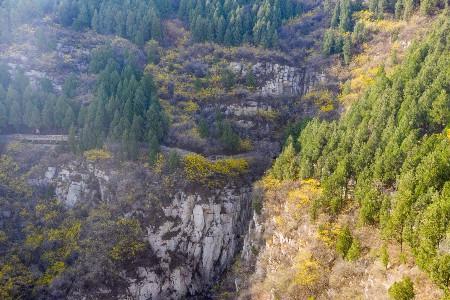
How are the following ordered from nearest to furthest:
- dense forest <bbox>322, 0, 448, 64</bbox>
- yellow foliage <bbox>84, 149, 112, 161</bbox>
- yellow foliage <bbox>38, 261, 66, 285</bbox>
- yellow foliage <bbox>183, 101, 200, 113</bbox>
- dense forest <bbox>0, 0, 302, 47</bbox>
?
yellow foliage <bbox>38, 261, 66, 285</bbox>, yellow foliage <bbox>84, 149, 112, 161</bbox>, dense forest <bbox>322, 0, 448, 64</bbox>, yellow foliage <bbox>183, 101, 200, 113</bbox>, dense forest <bbox>0, 0, 302, 47</bbox>

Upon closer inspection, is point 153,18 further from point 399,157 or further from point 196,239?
point 399,157

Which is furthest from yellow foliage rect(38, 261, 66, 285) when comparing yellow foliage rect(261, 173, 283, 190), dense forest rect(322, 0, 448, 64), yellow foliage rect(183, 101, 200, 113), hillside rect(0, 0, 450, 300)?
dense forest rect(322, 0, 448, 64)

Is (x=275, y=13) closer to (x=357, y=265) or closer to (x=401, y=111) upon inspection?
(x=401, y=111)

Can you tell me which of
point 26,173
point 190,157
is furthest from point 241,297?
point 26,173

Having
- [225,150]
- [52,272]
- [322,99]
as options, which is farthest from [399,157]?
[52,272]

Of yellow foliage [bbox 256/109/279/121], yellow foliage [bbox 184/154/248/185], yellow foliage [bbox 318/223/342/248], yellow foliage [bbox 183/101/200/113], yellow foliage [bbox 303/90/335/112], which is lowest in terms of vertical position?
yellow foliage [bbox 184/154/248/185]

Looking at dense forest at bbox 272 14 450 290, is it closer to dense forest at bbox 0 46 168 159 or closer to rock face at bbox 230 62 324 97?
rock face at bbox 230 62 324 97

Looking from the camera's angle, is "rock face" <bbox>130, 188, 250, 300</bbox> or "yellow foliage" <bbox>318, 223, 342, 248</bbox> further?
"rock face" <bbox>130, 188, 250, 300</bbox>

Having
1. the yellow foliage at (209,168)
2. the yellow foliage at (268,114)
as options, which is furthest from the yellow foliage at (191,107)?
the yellow foliage at (209,168)
